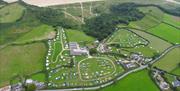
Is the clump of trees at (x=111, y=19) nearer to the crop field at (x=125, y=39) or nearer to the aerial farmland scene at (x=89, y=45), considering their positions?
the aerial farmland scene at (x=89, y=45)

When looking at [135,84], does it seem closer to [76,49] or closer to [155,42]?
[76,49]

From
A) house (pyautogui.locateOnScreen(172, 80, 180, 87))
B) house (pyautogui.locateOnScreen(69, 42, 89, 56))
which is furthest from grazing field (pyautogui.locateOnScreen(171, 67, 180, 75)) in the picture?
house (pyautogui.locateOnScreen(69, 42, 89, 56))

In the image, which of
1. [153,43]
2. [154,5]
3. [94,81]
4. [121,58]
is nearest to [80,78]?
[94,81]

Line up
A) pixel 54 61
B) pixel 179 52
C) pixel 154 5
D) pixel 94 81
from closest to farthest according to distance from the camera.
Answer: pixel 94 81
pixel 54 61
pixel 179 52
pixel 154 5

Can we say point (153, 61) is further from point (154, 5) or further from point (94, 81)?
point (154, 5)

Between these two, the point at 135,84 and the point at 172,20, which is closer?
the point at 135,84

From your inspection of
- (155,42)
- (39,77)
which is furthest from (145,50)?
(39,77)
